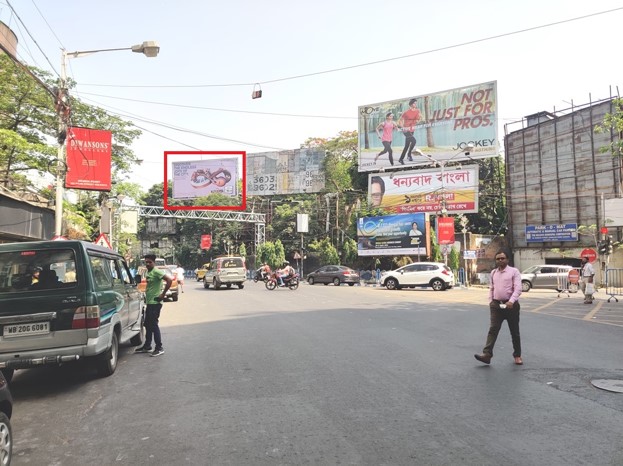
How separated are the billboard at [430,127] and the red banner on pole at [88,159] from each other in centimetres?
2670

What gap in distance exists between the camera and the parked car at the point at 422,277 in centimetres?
2592

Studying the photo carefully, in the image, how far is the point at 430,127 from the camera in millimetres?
39906

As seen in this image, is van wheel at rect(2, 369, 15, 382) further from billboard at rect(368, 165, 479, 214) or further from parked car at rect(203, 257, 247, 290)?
billboard at rect(368, 165, 479, 214)

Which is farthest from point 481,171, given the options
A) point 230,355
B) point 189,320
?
point 230,355

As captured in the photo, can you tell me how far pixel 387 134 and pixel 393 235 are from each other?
1028 centimetres

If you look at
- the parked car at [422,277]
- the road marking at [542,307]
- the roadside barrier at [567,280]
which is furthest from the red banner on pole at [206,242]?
the road marking at [542,307]

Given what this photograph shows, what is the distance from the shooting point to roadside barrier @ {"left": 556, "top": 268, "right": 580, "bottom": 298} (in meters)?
22.2

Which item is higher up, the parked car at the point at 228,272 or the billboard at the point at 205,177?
the billboard at the point at 205,177

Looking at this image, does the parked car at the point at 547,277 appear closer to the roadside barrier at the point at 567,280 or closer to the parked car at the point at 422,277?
the roadside barrier at the point at 567,280

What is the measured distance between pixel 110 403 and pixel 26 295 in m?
1.66

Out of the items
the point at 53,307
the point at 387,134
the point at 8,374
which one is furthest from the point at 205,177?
the point at 53,307

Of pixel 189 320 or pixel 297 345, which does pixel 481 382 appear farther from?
pixel 189 320

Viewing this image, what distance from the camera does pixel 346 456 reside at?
364 cm

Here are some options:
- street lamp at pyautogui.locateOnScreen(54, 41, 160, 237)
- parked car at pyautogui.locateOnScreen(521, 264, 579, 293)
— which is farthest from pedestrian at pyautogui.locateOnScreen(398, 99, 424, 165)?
street lamp at pyautogui.locateOnScreen(54, 41, 160, 237)
